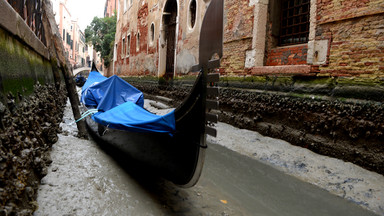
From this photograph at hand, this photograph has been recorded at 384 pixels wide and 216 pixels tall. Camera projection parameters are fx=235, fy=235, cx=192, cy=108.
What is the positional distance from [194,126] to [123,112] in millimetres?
1469

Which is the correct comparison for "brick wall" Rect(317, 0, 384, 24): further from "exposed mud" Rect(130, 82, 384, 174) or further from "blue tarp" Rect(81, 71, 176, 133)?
"blue tarp" Rect(81, 71, 176, 133)

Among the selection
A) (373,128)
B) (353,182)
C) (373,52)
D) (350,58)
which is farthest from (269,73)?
(353,182)

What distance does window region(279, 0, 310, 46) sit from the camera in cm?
400

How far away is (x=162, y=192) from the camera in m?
2.31

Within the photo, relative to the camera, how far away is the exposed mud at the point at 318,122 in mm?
2611

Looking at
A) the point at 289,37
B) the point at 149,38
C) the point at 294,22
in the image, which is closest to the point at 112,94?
Answer: the point at 289,37

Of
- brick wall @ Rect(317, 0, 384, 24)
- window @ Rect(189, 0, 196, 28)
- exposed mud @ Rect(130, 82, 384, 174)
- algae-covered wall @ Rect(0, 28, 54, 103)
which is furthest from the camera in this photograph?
window @ Rect(189, 0, 196, 28)

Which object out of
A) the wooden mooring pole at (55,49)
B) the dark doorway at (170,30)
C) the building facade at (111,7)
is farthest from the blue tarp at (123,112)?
the building facade at (111,7)

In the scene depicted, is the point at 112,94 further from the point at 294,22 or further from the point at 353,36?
the point at 353,36

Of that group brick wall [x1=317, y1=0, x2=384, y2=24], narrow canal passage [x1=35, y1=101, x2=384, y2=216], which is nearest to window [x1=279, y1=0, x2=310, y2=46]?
brick wall [x1=317, y1=0, x2=384, y2=24]

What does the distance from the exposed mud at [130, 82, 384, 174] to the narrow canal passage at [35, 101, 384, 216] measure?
386mm

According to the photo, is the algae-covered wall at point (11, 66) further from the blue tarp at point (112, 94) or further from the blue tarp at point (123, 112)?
the blue tarp at point (112, 94)

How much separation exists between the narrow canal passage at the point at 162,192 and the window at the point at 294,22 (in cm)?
246

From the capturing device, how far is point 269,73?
13.4 feet
